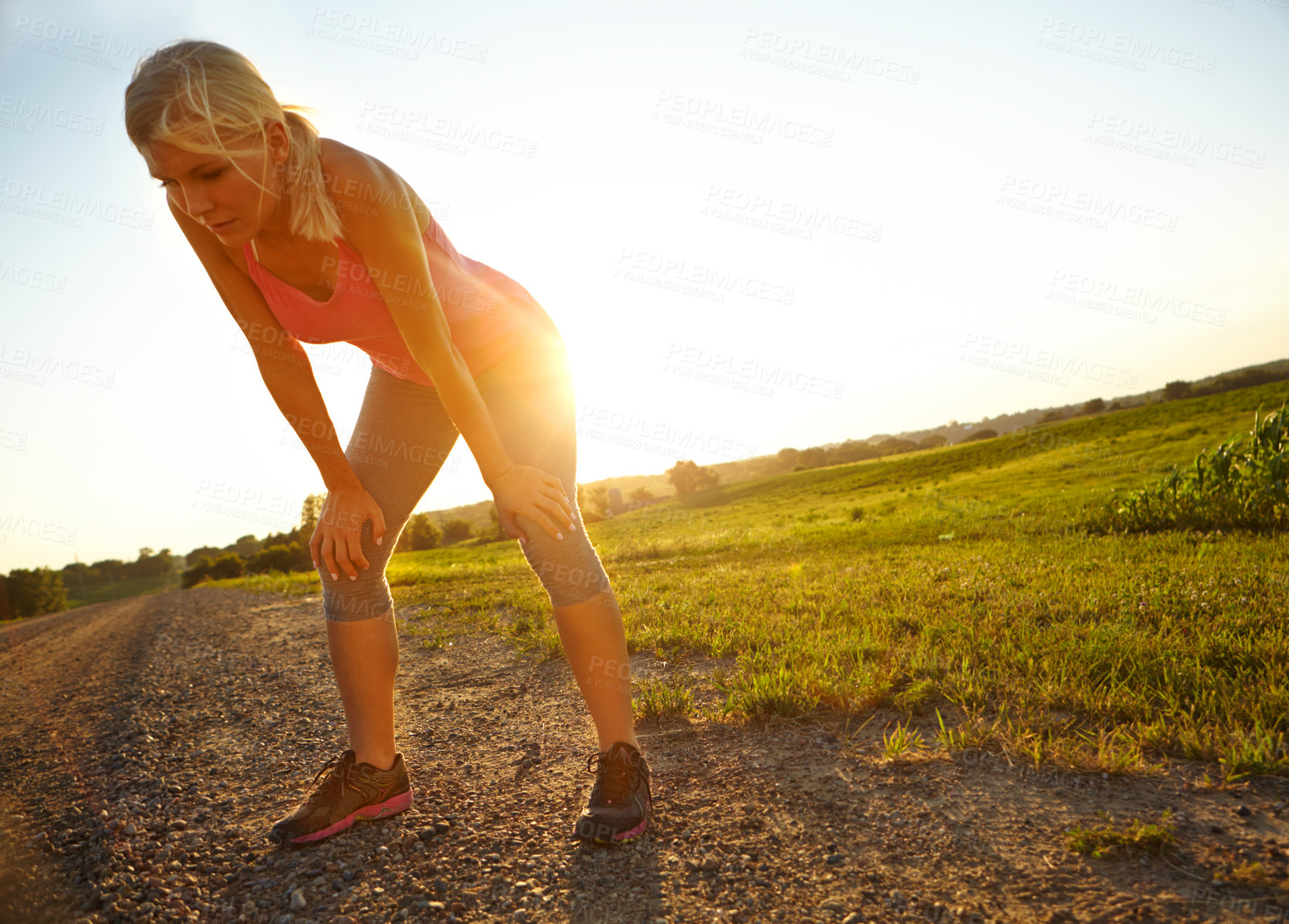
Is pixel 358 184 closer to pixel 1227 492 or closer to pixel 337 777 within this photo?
pixel 337 777

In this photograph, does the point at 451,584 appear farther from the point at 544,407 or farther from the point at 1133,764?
the point at 1133,764

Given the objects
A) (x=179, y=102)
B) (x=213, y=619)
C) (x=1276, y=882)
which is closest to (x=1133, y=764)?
(x=1276, y=882)

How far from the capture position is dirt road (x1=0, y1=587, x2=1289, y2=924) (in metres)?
1.51

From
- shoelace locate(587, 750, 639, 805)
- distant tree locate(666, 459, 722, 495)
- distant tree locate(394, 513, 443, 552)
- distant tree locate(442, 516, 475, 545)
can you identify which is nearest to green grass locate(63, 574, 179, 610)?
distant tree locate(394, 513, 443, 552)

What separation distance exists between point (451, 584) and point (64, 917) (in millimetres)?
10329

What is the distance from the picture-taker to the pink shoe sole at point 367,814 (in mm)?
2057

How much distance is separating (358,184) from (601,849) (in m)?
2.19

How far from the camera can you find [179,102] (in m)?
1.60

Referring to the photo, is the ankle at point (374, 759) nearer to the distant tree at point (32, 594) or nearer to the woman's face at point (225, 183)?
the woman's face at point (225, 183)

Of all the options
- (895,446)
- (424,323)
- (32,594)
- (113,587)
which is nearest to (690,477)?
(895,446)

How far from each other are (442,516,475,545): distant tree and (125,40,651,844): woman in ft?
163

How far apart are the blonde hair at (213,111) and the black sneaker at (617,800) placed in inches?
75.9

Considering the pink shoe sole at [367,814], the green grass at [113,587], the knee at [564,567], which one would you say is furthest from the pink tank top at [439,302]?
the green grass at [113,587]

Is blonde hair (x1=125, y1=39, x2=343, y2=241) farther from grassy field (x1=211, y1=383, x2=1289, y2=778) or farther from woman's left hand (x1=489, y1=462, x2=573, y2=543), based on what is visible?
grassy field (x1=211, y1=383, x2=1289, y2=778)
